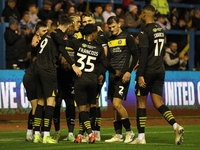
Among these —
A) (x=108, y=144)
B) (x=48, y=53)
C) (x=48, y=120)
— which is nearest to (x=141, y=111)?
(x=108, y=144)

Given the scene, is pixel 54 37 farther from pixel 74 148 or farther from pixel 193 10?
pixel 193 10

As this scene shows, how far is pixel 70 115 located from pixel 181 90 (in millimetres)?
5999

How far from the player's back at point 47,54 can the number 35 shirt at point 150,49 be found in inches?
62.4

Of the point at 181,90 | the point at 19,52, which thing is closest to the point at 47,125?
the point at 19,52

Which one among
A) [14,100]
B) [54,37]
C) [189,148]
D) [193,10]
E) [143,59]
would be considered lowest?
[189,148]

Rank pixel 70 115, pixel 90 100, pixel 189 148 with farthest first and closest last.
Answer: pixel 70 115
pixel 90 100
pixel 189 148

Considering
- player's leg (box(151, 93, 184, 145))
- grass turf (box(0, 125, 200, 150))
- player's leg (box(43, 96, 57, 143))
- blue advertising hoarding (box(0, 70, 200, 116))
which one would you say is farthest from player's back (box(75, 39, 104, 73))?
blue advertising hoarding (box(0, 70, 200, 116))

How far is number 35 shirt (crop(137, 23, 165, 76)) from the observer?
6.89 metres

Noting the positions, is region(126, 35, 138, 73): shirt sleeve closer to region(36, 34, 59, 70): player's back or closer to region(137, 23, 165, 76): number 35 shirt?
region(137, 23, 165, 76): number 35 shirt

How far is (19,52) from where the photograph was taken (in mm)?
12820

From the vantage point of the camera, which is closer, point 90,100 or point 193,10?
point 90,100

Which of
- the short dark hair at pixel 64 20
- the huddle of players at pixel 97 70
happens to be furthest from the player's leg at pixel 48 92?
the short dark hair at pixel 64 20

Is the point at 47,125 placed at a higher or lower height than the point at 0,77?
lower

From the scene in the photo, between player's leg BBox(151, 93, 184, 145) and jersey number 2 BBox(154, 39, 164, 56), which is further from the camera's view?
jersey number 2 BBox(154, 39, 164, 56)
